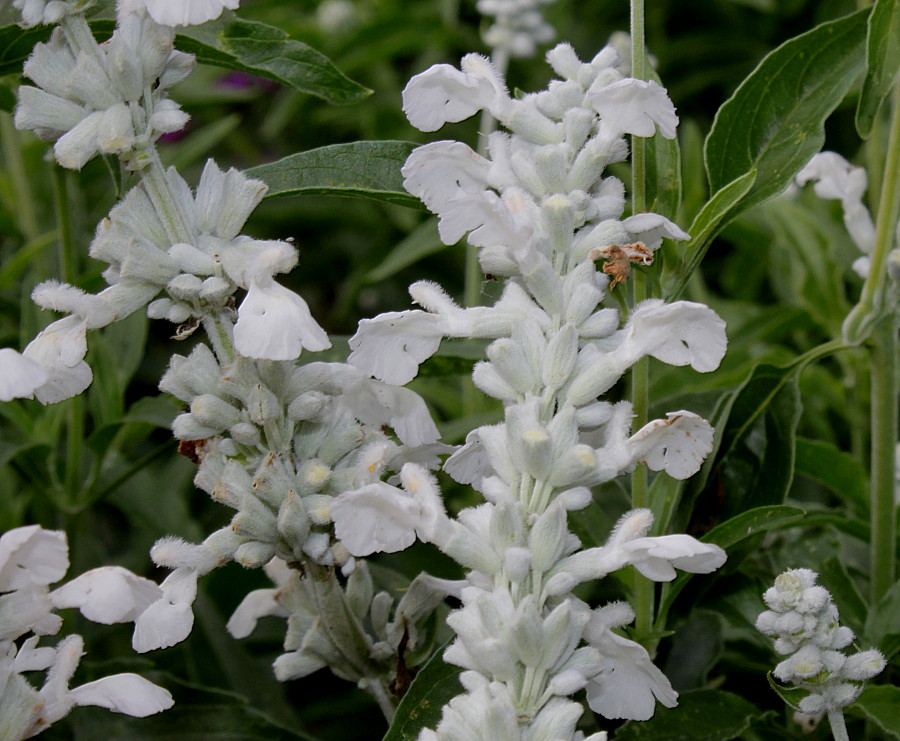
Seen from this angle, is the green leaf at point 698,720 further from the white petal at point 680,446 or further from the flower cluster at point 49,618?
the flower cluster at point 49,618

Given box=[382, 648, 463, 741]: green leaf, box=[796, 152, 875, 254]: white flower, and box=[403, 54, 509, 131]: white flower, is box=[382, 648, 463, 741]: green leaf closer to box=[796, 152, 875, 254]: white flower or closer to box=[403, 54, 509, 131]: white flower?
box=[403, 54, 509, 131]: white flower

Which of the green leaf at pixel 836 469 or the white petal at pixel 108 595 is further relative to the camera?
the green leaf at pixel 836 469

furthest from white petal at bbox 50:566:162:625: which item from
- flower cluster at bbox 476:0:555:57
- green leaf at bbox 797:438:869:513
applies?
flower cluster at bbox 476:0:555:57

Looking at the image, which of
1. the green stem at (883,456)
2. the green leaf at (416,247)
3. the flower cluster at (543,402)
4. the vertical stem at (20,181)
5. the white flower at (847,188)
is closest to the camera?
the flower cluster at (543,402)

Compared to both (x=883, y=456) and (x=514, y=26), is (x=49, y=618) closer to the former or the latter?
(x=883, y=456)

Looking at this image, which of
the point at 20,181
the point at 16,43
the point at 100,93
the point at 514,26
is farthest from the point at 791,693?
the point at 20,181

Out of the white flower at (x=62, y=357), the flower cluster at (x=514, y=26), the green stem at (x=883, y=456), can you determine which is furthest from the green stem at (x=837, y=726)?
the flower cluster at (x=514, y=26)
